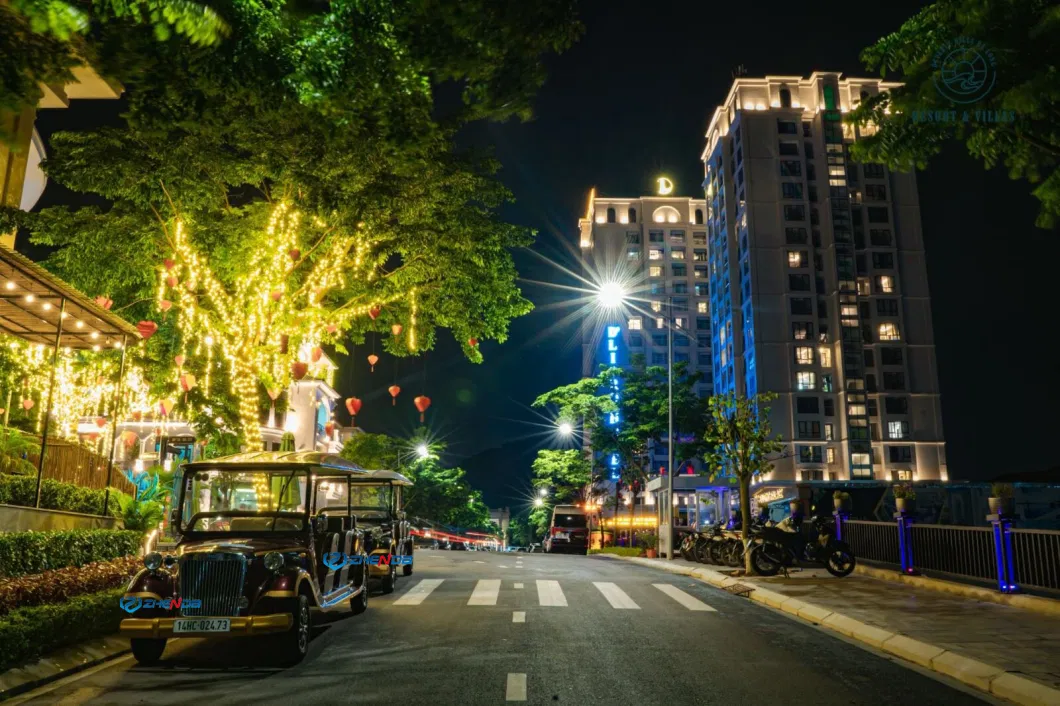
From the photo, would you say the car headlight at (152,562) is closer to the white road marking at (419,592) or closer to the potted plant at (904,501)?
the white road marking at (419,592)

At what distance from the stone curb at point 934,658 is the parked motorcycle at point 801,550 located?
4.24 metres

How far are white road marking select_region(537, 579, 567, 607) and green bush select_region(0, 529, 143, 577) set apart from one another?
24.3 ft

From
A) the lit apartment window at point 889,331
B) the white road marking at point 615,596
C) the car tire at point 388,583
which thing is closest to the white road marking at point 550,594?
the white road marking at point 615,596

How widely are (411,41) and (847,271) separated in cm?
9091

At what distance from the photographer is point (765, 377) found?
8469 cm

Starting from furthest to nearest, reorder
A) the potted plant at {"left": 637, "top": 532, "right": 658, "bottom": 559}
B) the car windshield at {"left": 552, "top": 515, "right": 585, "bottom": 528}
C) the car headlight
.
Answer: the car windshield at {"left": 552, "top": 515, "right": 585, "bottom": 528}
the potted plant at {"left": 637, "top": 532, "right": 658, "bottom": 559}
the car headlight

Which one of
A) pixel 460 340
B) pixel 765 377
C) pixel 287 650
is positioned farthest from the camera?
pixel 765 377

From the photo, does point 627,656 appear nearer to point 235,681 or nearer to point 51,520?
point 235,681

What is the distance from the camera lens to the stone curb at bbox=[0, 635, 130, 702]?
6650mm

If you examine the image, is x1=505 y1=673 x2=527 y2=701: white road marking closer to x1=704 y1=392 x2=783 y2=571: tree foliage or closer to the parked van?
x1=704 y1=392 x2=783 y2=571: tree foliage

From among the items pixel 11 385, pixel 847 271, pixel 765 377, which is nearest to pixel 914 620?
pixel 11 385

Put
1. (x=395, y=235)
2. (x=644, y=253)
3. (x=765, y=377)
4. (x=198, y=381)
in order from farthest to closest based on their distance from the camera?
1. (x=644, y=253)
2. (x=765, y=377)
3. (x=198, y=381)
4. (x=395, y=235)

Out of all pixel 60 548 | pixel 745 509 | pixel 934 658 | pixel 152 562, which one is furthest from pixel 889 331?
pixel 152 562

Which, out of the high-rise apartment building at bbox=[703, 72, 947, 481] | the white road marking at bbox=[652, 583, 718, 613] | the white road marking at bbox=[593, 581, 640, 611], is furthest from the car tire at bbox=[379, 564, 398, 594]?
the high-rise apartment building at bbox=[703, 72, 947, 481]
